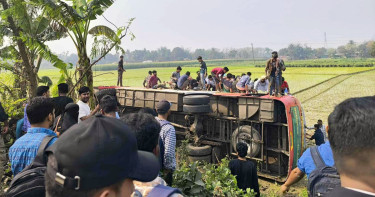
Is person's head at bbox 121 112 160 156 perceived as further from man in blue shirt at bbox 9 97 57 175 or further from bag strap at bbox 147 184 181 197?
man in blue shirt at bbox 9 97 57 175

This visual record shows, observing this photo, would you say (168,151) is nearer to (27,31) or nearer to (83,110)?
(83,110)

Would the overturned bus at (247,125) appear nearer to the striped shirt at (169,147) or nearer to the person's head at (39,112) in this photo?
the striped shirt at (169,147)

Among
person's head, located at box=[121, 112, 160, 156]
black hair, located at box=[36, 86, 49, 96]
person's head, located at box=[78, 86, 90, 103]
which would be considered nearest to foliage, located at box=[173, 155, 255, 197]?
person's head, located at box=[121, 112, 160, 156]

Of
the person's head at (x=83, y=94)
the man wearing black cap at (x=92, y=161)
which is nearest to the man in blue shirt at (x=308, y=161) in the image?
the man wearing black cap at (x=92, y=161)

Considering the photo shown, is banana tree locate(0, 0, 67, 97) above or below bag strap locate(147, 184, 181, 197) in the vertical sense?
above

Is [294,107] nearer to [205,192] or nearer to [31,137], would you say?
[205,192]

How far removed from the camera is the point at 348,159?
149 cm

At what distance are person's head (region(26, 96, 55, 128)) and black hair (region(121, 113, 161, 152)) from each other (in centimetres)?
131

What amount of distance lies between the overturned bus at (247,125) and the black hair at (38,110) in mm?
5268

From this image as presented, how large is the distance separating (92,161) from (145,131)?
989 millimetres

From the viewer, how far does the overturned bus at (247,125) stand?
7082 mm

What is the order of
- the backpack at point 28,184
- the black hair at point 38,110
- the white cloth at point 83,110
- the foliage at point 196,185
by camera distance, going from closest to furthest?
the backpack at point 28,184
the black hair at point 38,110
the foliage at point 196,185
the white cloth at point 83,110

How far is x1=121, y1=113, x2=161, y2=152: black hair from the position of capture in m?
2.14

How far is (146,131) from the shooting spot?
215 cm
